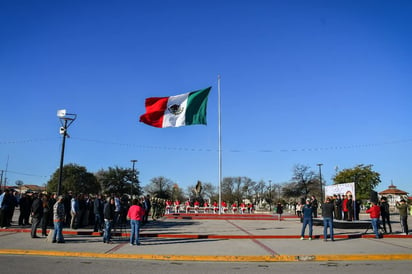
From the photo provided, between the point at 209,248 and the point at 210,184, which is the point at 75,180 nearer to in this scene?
the point at 210,184

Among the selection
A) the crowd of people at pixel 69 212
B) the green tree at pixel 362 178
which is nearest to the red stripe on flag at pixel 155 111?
the crowd of people at pixel 69 212

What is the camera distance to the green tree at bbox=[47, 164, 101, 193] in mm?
77938

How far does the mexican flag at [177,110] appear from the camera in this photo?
2295cm

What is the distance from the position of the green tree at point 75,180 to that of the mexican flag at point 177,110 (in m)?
61.5

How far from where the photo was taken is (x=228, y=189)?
107 metres

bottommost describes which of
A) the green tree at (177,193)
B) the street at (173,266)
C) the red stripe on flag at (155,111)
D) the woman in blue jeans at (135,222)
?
the street at (173,266)

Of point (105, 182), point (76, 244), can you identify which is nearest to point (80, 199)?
point (76, 244)

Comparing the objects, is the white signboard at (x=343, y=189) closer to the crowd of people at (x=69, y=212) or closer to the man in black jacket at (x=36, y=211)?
the crowd of people at (x=69, y=212)

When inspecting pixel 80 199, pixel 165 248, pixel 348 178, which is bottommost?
pixel 165 248

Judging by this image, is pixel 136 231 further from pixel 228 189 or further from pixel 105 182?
pixel 228 189

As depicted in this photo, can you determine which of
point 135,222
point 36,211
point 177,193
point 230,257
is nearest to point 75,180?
point 177,193

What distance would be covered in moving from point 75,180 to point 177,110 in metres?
64.3

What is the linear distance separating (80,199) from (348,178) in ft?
181

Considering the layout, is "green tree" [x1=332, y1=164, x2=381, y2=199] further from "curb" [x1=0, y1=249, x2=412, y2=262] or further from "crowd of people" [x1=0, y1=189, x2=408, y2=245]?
"curb" [x1=0, y1=249, x2=412, y2=262]
